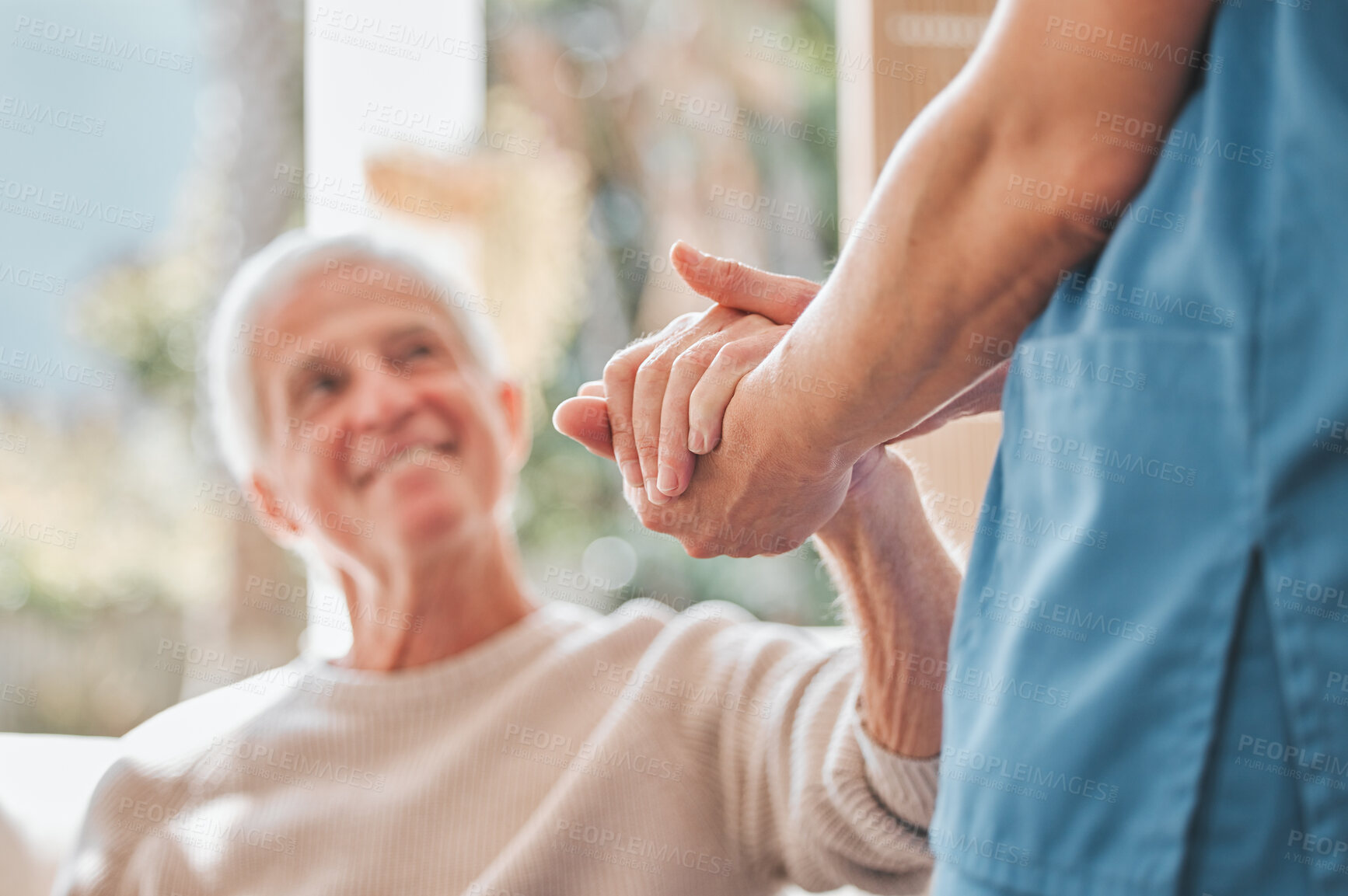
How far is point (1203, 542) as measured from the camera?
465 millimetres

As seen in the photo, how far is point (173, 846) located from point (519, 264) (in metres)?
2.68

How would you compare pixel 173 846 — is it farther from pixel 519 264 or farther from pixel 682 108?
pixel 682 108

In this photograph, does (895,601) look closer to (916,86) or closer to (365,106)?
(916,86)

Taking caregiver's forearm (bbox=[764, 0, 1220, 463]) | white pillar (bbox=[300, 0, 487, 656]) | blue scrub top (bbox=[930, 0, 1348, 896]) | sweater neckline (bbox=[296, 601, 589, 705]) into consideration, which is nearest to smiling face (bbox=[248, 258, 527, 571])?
sweater neckline (bbox=[296, 601, 589, 705])

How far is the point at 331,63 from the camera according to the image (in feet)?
10.9

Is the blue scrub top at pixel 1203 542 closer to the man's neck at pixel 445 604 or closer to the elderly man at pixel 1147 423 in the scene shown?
the elderly man at pixel 1147 423

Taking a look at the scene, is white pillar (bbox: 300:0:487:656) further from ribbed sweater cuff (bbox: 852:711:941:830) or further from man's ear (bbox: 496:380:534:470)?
ribbed sweater cuff (bbox: 852:711:941:830)

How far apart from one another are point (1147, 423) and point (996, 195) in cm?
14

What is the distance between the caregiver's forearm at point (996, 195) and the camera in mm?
519

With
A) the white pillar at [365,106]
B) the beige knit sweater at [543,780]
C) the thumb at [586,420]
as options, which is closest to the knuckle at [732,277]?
the thumb at [586,420]

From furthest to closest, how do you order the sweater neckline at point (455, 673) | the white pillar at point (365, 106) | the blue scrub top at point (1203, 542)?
the white pillar at point (365, 106) → the sweater neckline at point (455, 673) → the blue scrub top at point (1203, 542)

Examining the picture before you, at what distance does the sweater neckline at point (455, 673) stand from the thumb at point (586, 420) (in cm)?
52

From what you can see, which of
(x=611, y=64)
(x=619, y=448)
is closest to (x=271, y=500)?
(x=619, y=448)

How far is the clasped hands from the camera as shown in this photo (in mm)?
784
